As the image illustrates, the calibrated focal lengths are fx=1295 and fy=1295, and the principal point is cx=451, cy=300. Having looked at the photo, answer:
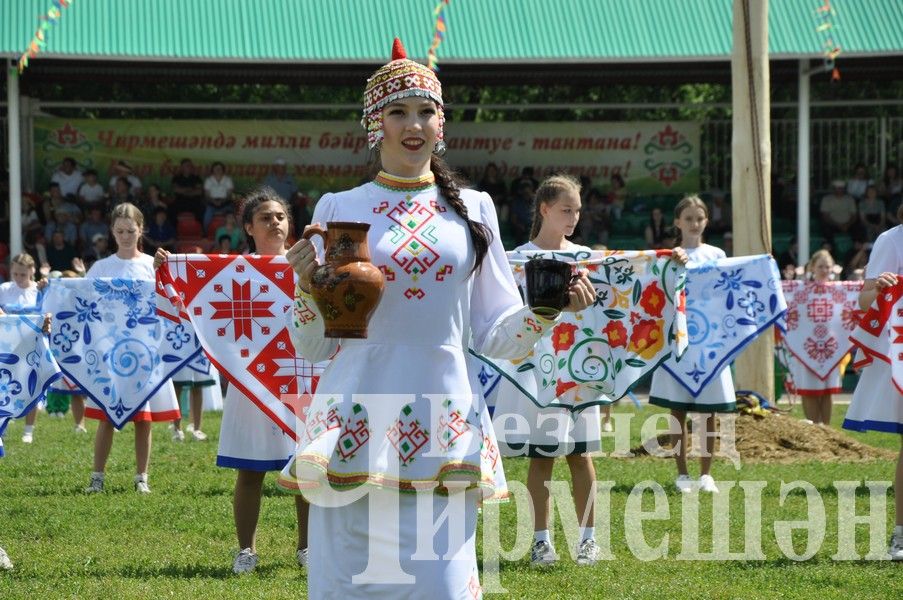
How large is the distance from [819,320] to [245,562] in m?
8.91

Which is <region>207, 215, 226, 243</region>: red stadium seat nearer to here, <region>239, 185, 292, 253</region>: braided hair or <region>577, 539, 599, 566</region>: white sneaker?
<region>239, 185, 292, 253</region>: braided hair

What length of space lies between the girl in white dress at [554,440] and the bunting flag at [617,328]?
0.48 feet

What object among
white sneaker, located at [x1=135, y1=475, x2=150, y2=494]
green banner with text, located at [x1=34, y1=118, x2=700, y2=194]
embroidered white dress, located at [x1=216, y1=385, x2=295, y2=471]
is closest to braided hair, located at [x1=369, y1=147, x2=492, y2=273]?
embroidered white dress, located at [x1=216, y1=385, x2=295, y2=471]

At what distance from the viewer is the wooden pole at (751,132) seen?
1130 cm

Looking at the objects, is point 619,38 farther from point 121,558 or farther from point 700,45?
point 121,558

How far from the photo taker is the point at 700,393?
8.82 m

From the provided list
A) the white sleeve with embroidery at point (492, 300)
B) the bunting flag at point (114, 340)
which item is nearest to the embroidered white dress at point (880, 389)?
the white sleeve with embroidery at point (492, 300)

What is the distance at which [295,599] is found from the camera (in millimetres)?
5844

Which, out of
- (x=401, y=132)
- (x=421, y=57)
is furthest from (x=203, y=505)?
(x=421, y=57)

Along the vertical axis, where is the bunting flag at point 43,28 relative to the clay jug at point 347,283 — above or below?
above

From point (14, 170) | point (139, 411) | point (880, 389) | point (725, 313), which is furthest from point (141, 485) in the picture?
point (14, 170)

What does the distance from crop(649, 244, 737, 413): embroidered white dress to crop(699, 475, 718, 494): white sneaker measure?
47 centimetres

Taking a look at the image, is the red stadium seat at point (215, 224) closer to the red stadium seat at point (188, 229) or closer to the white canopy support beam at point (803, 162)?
the red stadium seat at point (188, 229)

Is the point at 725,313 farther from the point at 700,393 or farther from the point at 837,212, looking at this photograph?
the point at 837,212
